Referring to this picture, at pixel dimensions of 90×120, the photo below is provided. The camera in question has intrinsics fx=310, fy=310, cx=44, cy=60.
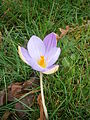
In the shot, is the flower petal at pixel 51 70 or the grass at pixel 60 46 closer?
the flower petal at pixel 51 70

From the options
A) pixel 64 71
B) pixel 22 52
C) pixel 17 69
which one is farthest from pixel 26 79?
pixel 22 52

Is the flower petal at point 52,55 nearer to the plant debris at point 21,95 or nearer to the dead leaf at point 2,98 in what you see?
the plant debris at point 21,95

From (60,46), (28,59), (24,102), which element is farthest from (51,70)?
(60,46)

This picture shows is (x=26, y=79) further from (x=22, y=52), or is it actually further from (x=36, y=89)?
(x=22, y=52)

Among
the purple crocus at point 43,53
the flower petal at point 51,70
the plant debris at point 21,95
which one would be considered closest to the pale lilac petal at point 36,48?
the purple crocus at point 43,53

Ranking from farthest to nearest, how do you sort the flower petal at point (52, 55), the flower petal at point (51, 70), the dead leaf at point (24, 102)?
1. the dead leaf at point (24, 102)
2. the flower petal at point (52, 55)
3. the flower petal at point (51, 70)

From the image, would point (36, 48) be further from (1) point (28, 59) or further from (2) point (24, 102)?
(2) point (24, 102)
